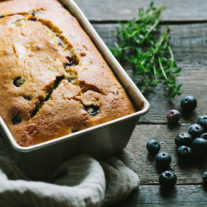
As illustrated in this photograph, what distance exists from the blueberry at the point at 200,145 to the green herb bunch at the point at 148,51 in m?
0.34

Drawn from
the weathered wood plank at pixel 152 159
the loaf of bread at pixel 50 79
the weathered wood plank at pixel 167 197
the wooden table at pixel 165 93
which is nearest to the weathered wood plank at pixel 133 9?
the wooden table at pixel 165 93

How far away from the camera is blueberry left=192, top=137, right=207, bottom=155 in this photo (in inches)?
75.9

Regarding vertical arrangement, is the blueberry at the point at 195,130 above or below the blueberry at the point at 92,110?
below

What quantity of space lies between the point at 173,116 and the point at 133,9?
0.96 m

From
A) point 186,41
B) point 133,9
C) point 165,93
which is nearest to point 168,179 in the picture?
point 165,93

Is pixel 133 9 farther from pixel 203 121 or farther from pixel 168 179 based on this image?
pixel 168 179

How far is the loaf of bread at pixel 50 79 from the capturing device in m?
1.65

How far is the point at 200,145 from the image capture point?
1927 millimetres

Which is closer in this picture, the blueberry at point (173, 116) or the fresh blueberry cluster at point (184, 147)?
the fresh blueberry cluster at point (184, 147)

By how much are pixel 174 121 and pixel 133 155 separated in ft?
1.05

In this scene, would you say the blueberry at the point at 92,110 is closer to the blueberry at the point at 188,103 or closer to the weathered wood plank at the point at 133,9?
the blueberry at the point at 188,103

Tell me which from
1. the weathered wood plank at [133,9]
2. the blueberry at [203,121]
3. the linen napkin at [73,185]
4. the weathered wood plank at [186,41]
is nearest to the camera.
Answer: the linen napkin at [73,185]

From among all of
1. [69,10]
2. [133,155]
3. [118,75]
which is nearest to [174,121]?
[133,155]

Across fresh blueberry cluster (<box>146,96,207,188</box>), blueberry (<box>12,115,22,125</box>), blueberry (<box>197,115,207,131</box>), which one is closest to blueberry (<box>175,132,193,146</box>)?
fresh blueberry cluster (<box>146,96,207,188</box>)
